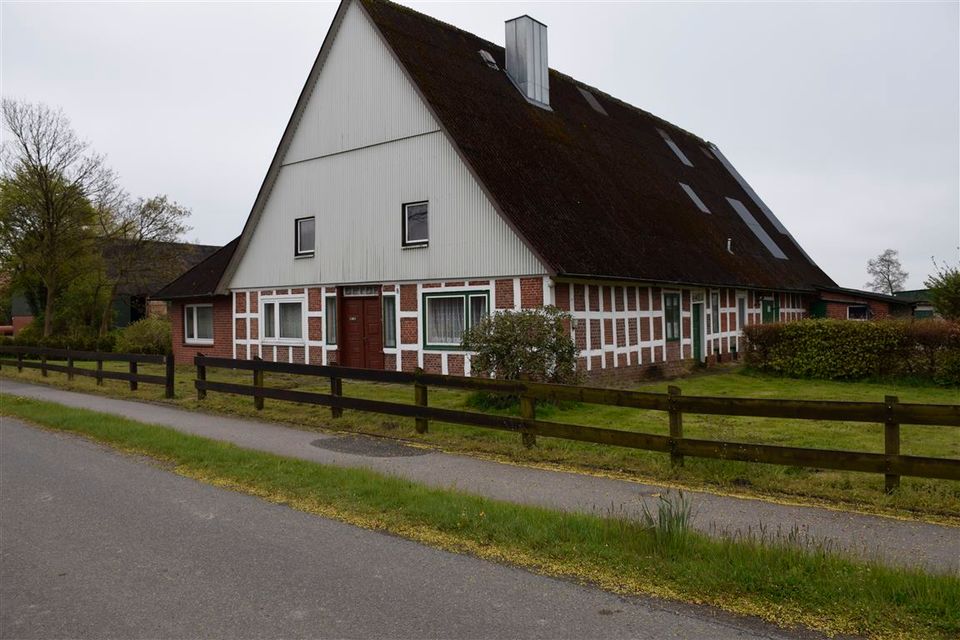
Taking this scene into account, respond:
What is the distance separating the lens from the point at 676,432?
831 cm

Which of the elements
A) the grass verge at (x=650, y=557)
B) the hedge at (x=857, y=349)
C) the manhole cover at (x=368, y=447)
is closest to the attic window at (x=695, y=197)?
the hedge at (x=857, y=349)

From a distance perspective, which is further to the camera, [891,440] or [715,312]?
[715,312]

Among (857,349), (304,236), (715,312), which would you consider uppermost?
(304,236)

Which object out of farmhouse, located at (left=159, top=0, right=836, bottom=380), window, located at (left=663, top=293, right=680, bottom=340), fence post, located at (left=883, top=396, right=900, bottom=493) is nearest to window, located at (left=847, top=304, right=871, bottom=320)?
farmhouse, located at (left=159, top=0, right=836, bottom=380)

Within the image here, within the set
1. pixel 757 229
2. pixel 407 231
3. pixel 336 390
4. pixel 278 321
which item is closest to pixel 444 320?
pixel 407 231

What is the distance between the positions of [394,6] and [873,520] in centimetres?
1835

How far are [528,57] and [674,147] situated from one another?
442 inches

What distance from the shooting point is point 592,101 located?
2717 cm

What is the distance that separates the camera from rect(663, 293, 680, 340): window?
20500 millimetres

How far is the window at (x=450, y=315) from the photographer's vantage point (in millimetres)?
17141

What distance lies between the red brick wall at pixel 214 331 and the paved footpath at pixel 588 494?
12.8 metres

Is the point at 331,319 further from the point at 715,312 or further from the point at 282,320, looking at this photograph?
the point at 715,312

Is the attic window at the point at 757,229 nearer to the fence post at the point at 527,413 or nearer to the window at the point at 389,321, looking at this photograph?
the window at the point at 389,321

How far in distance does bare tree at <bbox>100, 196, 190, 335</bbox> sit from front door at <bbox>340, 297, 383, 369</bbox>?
23.3m
